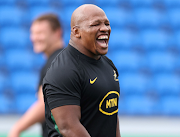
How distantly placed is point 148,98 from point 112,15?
2354mm

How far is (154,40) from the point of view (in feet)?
23.4

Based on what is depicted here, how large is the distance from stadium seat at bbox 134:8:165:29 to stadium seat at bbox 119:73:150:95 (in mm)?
1518

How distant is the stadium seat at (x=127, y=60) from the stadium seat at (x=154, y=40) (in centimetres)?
44

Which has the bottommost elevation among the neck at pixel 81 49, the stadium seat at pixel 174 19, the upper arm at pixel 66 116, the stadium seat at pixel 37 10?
the upper arm at pixel 66 116

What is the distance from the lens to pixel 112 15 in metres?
7.36

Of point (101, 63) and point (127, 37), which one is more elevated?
point (127, 37)

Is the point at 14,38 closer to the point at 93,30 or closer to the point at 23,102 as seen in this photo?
the point at 23,102

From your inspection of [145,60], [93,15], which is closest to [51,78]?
[93,15]

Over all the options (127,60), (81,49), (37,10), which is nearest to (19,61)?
(37,10)

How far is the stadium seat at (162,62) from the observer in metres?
6.75

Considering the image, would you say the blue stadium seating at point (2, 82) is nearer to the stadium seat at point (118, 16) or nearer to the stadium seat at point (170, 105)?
the stadium seat at point (118, 16)

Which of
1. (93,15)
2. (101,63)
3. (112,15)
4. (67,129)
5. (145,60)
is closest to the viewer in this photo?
(67,129)

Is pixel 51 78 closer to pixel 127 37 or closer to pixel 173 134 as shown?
pixel 173 134

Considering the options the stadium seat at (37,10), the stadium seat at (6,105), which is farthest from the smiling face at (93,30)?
the stadium seat at (37,10)
